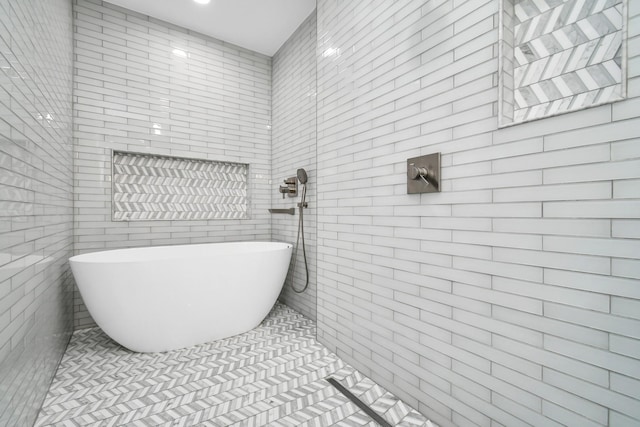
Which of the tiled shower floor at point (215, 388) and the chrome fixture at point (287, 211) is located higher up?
the chrome fixture at point (287, 211)

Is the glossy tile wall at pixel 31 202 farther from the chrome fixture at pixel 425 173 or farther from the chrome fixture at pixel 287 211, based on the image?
the chrome fixture at pixel 287 211

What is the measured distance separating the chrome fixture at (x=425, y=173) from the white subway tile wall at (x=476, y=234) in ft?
0.16

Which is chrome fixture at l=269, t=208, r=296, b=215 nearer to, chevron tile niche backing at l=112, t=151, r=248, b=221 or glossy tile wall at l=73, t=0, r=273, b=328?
glossy tile wall at l=73, t=0, r=273, b=328

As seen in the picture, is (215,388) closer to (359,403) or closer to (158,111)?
(359,403)

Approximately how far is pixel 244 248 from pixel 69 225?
1530mm

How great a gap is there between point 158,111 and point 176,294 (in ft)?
6.49

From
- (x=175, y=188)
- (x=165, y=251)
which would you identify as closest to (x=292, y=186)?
(x=175, y=188)

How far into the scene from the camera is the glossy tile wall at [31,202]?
113 centimetres

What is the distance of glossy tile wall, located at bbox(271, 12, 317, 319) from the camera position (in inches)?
112

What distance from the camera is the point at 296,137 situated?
311 centimetres

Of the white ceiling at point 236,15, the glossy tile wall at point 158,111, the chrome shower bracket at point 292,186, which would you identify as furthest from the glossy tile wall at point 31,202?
the chrome shower bracket at point 292,186

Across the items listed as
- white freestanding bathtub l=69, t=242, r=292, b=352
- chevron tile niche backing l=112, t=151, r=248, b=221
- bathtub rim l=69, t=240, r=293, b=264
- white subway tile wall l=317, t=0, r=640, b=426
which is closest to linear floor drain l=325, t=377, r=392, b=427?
white subway tile wall l=317, t=0, r=640, b=426

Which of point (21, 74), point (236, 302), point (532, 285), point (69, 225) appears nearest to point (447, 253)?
point (532, 285)

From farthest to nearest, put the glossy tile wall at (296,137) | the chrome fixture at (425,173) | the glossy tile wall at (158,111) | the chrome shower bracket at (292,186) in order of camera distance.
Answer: the chrome shower bracket at (292,186) < the glossy tile wall at (296,137) < the glossy tile wall at (158,111) < the chrome fixture at (425,173)
